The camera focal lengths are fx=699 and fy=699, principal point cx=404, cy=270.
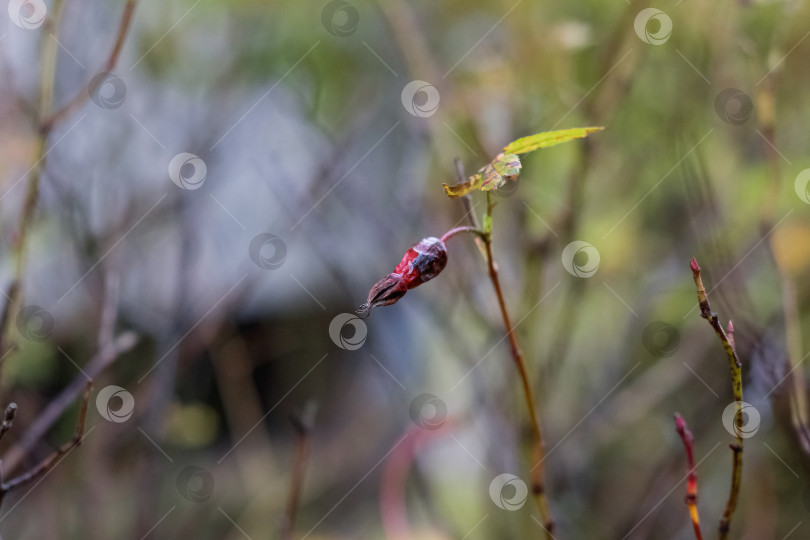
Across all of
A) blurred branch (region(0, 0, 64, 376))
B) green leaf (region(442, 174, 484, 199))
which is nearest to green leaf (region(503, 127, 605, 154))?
green leaf (region(442, 174, 484, 199))

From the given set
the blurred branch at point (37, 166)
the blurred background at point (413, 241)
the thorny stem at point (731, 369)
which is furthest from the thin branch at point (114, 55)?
the thorny stem at point (731, 369)

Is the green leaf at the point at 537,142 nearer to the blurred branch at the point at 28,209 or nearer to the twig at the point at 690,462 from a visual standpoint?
the twig at the point at 690,462

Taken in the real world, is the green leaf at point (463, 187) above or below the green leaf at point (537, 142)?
above

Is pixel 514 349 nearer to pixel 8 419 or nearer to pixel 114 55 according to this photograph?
pixel 8 419

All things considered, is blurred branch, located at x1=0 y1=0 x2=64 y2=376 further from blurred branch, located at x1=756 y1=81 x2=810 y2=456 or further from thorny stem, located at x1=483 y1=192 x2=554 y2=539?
blurred branch, located at x1=756 y1=81 x2=810 y2=456

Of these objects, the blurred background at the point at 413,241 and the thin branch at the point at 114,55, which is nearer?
the thin branch at the point at 114,55

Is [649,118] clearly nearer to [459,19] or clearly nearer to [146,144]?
[459,19]
